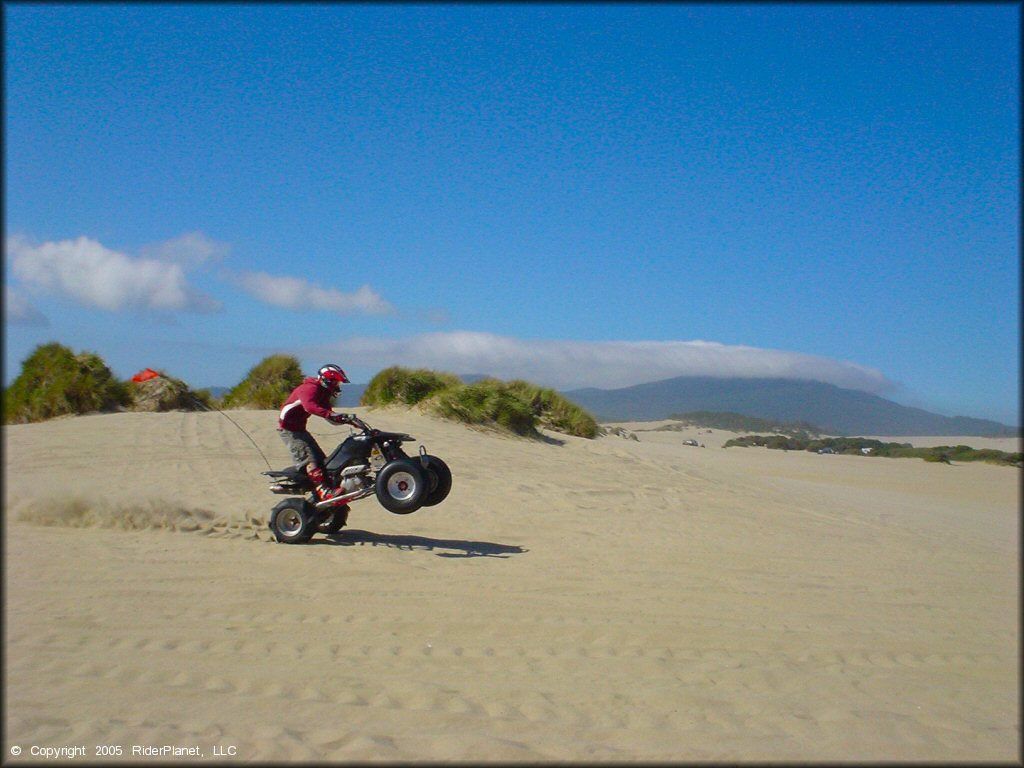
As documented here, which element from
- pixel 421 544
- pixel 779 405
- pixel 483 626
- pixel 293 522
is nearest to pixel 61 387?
pixel 293 522

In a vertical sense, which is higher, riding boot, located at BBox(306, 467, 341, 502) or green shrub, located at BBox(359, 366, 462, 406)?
green shrub, located at BBox(359, 366, 462, 406)

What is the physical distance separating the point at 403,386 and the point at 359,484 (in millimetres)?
9455

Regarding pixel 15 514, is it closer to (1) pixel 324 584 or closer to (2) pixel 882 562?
(1) pixel 324 584

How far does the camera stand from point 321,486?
29.1 ft

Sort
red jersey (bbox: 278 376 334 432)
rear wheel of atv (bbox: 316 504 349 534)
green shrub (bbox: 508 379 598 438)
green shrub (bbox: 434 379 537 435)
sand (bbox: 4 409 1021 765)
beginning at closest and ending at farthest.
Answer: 1. sand (bbox: 4 409 1021 765)
2. red jersey (bbox: 278 376 334 432)
3. rear wheel of atv (bbox: 316 504 349 534)
4. green shrub (bbox: 434 379 537 435)
5. green shrub (bbox: 508 379 598 438)

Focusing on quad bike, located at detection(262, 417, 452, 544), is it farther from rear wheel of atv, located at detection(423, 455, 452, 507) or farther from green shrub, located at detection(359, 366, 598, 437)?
green shrub, located at detection(359, 366, 598, 437)

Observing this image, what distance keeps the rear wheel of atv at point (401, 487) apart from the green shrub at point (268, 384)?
1038 centimetres

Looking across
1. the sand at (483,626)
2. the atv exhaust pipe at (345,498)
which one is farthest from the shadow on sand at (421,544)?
the atv exhaust pipe at (345,498)

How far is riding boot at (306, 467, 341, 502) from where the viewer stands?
28.9ft

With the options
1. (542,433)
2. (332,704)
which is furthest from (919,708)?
(542,433)

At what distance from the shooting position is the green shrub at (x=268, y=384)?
18281mm

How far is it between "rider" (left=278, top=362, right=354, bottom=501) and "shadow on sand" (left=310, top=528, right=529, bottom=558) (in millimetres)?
584

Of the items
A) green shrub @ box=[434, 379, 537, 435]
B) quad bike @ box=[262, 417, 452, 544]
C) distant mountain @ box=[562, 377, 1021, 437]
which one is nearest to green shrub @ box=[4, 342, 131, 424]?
green shrub @ box=[434, 379, 537, 435]

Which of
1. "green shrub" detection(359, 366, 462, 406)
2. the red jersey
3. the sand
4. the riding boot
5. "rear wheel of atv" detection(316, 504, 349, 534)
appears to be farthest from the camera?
"green shrub" detection(359, 366, 462, 406)
